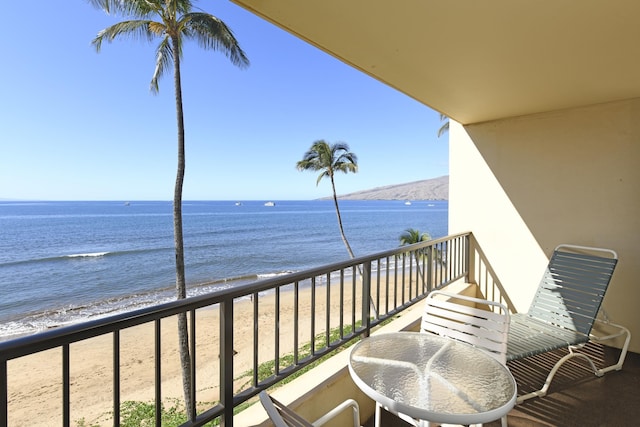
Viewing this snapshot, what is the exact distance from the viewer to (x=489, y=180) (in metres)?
3.71

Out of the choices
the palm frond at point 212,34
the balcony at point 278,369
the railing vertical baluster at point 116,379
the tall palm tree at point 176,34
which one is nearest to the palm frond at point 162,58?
the tall palm tree at point 176,34

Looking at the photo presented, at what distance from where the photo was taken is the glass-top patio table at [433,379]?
1.09 m

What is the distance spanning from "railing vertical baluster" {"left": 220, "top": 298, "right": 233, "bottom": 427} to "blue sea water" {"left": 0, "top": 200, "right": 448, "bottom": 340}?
27.6ft

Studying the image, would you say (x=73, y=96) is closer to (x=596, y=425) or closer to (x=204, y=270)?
(x=204, y=270)

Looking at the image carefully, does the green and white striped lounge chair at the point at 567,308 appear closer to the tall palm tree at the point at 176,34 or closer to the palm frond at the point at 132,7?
the tall palm tree at the point at 176,34

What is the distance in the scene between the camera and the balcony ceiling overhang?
1.47 metres

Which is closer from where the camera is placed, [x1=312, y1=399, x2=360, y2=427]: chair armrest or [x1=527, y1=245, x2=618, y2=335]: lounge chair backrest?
[x1=312, y1=399, x2=360, y2=427]: chair armrest

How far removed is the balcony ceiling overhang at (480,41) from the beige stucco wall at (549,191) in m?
0.47

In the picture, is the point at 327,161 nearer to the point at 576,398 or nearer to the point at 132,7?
the point at 132,7

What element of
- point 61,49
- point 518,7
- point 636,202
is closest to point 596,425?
point 636,202

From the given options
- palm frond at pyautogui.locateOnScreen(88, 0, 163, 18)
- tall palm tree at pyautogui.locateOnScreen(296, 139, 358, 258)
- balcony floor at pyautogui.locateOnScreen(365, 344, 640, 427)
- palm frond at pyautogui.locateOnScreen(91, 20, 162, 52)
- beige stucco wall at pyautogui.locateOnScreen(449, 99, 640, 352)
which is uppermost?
palm frond at pyautogui.locateOnScreen(88, 0, 163, 18)

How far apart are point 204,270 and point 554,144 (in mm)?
15923

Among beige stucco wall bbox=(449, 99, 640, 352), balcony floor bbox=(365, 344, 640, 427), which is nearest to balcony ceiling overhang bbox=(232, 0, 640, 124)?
beige stucco wall bbox=(449, 99, 640, 352)

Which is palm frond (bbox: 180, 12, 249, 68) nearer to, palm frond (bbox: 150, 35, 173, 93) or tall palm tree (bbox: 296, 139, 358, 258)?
palm frond (bbox: 150, 35, 173, 93)
